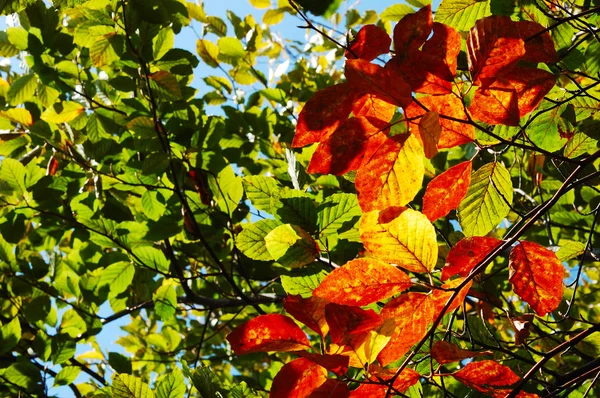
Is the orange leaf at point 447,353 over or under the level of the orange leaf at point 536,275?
under

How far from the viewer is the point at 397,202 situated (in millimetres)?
872

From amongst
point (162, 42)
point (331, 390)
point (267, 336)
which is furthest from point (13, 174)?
point (331, 390)

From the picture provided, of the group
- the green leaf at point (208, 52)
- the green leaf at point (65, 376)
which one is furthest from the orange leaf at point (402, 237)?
the green leaf at point (208, 52)

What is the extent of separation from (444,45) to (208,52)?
220 centimetres

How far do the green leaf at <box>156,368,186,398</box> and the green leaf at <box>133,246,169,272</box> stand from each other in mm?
825

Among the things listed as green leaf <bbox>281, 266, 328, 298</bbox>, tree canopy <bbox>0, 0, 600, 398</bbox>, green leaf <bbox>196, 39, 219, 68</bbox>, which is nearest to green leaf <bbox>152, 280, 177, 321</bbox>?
tree canopy <bbox>0, 0, 600, 398</bbox>

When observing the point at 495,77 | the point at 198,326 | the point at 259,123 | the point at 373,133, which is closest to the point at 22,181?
the point at 259,123

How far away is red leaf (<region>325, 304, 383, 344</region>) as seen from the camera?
75 cm

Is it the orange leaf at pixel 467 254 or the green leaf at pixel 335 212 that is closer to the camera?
the orange leaf at pixel 467 254

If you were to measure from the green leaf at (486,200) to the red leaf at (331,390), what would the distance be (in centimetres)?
49

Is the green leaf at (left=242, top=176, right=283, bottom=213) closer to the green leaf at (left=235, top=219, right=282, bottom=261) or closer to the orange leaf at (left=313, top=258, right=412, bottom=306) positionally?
the green leaf at (left=235, top=219, right=282, bottom=261)

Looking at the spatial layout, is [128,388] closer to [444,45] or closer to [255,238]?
[255,238]

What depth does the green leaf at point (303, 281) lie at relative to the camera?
46.9 inches

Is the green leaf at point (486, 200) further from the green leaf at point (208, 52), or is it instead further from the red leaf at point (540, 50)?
the green leaf at point (208, 52)
